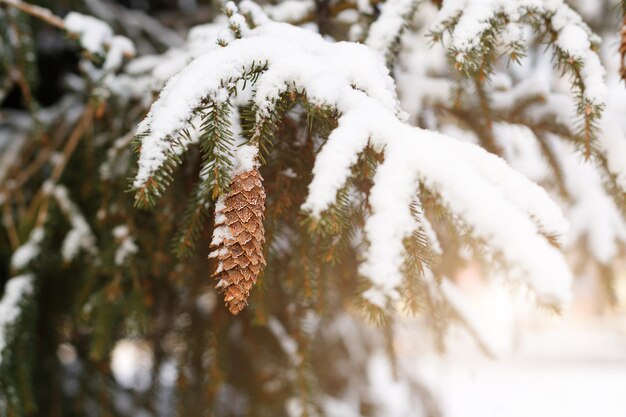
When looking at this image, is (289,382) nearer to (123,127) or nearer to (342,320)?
(342,320)

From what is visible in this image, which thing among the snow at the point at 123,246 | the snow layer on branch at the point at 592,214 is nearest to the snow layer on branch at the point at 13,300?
the snow at the point at 123,246

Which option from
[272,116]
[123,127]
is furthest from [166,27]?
[272,116]

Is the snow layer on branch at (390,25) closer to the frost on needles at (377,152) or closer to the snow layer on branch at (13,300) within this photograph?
the frost on needles at (377,152)

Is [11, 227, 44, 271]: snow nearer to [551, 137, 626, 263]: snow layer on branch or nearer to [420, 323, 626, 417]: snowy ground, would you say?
[551, 137, 626, 263]: snow layer on branch

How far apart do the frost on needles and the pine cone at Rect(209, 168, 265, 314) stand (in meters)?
0.04

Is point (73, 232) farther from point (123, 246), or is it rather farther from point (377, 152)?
point (377, 152)

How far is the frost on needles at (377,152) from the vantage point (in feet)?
2.09

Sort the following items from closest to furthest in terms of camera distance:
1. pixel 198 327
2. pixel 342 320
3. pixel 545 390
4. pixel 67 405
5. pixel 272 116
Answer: pixel 272 116 → pixel 198 327 → pixel 67 405 → pixel 342 320 → pixel 545 390

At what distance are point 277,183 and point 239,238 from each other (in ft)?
0.97

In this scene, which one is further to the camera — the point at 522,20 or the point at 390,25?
the point at 390,25

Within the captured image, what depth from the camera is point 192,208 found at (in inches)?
37.1

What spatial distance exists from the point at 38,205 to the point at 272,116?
3.50ft

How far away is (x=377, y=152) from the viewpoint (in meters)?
0.76

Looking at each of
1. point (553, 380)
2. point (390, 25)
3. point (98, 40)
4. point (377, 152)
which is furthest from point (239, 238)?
point (553, 380)
